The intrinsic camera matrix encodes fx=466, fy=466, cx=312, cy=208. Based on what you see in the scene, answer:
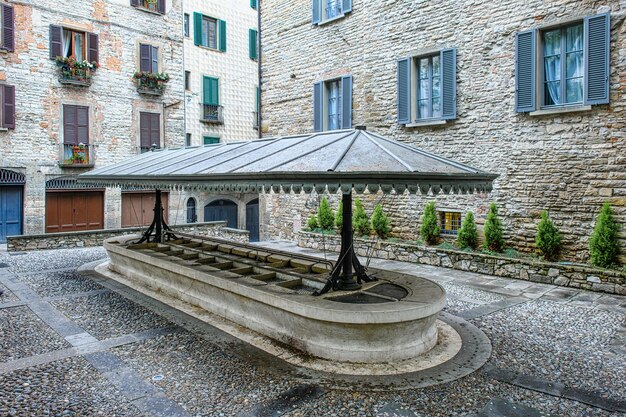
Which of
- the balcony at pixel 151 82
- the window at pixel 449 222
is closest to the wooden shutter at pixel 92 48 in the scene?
the balcony at pixel 151 82

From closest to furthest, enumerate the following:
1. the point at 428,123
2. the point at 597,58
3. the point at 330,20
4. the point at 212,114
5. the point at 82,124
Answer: the point at 597,58 < the point at 428,123 < the point at 330,20 < the point at 82,124 < the point at 212,114

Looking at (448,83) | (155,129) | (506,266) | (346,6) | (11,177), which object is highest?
(346,6)

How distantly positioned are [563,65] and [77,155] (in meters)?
15.3

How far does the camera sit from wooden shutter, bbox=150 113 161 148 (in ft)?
61.6

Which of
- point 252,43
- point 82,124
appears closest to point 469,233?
point 82,124

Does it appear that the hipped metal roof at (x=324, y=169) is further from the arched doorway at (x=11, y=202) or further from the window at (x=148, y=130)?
the window at (x=148, y=130)

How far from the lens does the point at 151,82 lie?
18.6 metres

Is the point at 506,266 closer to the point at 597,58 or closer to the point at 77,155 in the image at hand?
the point at 597,58

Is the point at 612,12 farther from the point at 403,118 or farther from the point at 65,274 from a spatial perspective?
the point at 65,274

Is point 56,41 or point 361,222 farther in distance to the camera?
point 56,41

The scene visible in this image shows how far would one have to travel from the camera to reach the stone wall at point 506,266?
761 cm

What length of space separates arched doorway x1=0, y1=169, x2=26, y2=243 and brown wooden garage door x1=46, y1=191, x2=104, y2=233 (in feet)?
2.81

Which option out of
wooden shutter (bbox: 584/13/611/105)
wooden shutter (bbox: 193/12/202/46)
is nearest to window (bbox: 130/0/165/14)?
wooden shutter (bbox: 193/12/202/46)

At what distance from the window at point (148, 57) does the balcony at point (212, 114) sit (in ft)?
8.93
